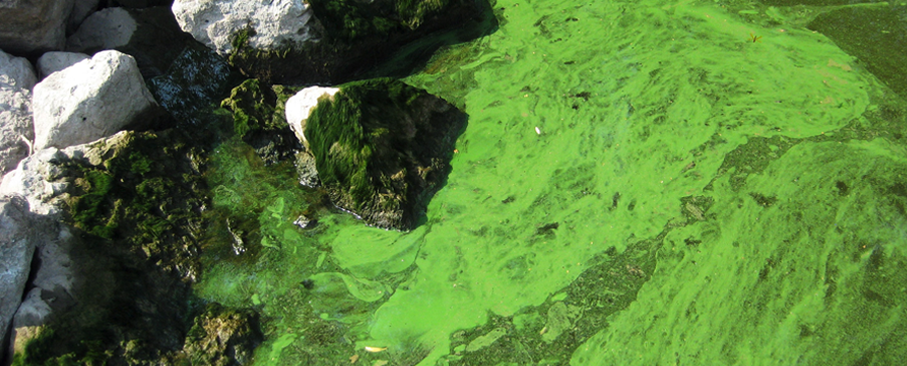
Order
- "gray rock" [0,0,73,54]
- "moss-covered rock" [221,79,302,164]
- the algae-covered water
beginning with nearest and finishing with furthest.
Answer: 1. the algae-covered water
2. "gray rock" [0,0,73,54]
3. "moss-covered rock" [221,79,302,164]

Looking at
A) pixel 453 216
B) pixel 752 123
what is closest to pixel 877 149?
pixel 752 123

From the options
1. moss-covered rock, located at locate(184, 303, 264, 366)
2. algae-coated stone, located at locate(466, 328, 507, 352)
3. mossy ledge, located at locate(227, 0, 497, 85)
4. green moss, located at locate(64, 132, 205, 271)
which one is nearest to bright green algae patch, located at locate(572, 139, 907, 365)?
algae-coated stone, located at locate(466, 328, 507, 352)

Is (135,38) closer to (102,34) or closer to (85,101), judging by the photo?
(102,34)

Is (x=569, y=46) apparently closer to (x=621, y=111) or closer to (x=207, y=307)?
(x=621, y=111)

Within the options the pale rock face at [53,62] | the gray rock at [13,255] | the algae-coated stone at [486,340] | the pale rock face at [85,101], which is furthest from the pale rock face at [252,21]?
the algae-coated stone at [486,340]

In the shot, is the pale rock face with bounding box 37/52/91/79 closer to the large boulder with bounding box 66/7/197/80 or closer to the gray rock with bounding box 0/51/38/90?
the gray rock with bounding box 0/51/38/90
